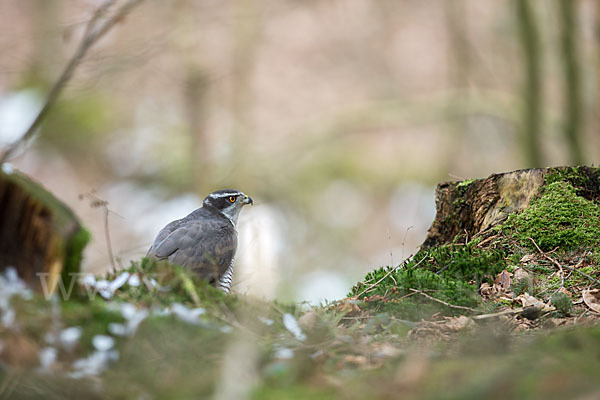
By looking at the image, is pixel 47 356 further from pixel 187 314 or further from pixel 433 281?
pixel 433 281

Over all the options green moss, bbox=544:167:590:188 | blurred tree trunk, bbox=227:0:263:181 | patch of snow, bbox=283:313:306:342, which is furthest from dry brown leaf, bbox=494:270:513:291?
blurred tree trunk, bbox=227:0:263:181

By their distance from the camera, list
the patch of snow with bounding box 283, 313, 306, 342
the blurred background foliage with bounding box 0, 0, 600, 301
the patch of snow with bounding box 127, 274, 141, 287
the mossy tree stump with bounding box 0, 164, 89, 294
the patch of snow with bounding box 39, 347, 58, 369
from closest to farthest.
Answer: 1. the patch of snow with bounding box 39, 347, 58, 369
2. the mossy tree stump with bounding box 0, 164, 89, 294
3. the patch of snow with bounding box 283, 313, 306, 342
4. the patch of snow with bounding box 127, 274, 141, 287
5. the blurred background foliage with bounding box 0, 0, 600, 301

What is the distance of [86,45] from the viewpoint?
4.70 meters

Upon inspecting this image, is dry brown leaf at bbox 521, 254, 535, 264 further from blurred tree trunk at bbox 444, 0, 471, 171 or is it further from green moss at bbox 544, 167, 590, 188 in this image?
blurred tree trunk at bbox 444, 0, 471, 171

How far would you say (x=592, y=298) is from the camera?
3375 millimetres

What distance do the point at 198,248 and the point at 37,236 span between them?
2.58 meters

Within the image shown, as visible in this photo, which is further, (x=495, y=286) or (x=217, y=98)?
(x=217, y=98)

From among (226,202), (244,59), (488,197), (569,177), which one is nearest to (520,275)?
(488,197)

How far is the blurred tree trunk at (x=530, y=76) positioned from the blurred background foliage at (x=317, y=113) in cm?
2

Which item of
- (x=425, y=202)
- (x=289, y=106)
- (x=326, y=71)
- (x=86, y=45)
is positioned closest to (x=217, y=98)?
(x=289, y=106)

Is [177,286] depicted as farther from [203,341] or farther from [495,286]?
[495,286]

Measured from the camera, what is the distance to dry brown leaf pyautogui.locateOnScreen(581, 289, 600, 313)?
3.28m

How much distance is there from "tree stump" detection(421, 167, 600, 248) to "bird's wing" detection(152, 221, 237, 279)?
171cm

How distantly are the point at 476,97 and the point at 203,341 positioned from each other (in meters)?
10.6
